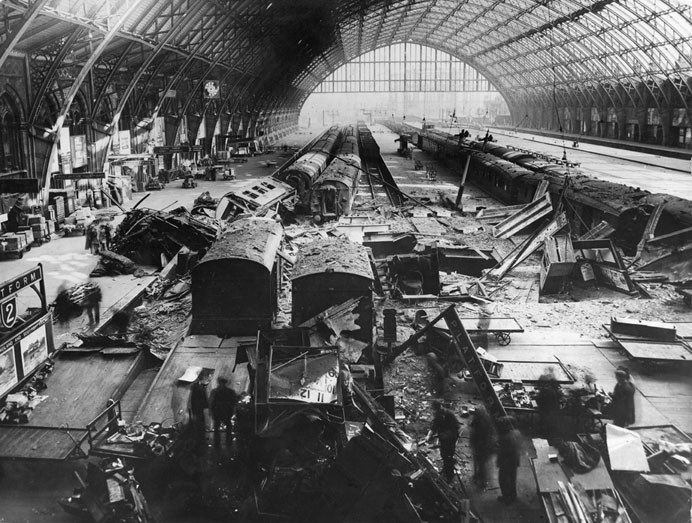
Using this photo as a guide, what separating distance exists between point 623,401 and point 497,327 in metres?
2.67

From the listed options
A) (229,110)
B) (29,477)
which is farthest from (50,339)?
(229,110)

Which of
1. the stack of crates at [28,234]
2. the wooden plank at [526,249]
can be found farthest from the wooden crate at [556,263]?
the stack of crates at [28,234]

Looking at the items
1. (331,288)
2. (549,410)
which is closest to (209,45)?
(331,288)

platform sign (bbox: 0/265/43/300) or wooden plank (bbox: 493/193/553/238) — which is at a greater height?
platform sign (bbox: 0/265/43/300)

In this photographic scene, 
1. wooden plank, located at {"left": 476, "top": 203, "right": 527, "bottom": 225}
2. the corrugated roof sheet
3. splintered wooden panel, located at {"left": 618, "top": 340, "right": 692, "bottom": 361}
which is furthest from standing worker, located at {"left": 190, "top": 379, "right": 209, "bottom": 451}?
wooden plank, located at {"left": 476, "top": 203, "right": 527, "bottom": 225}

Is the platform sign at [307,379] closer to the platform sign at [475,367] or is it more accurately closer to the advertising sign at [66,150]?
the platform sign at [475,367]

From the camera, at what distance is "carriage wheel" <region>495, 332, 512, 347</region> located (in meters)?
9.95

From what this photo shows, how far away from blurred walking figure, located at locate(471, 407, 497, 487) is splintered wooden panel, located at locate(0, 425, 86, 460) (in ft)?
14.6

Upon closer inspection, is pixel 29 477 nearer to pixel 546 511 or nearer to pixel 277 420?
pixel 277 420

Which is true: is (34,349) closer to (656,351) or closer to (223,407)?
(223,407)

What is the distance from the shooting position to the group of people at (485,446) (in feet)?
19.7

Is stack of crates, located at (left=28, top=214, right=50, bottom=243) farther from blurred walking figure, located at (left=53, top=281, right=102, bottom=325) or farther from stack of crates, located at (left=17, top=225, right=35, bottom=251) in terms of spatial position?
blurred walking figure, located at (left=53, top=281, right=102, bottom=325)

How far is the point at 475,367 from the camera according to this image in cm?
742

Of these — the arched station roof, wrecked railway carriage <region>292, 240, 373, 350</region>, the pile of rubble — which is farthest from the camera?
the arched station roof
